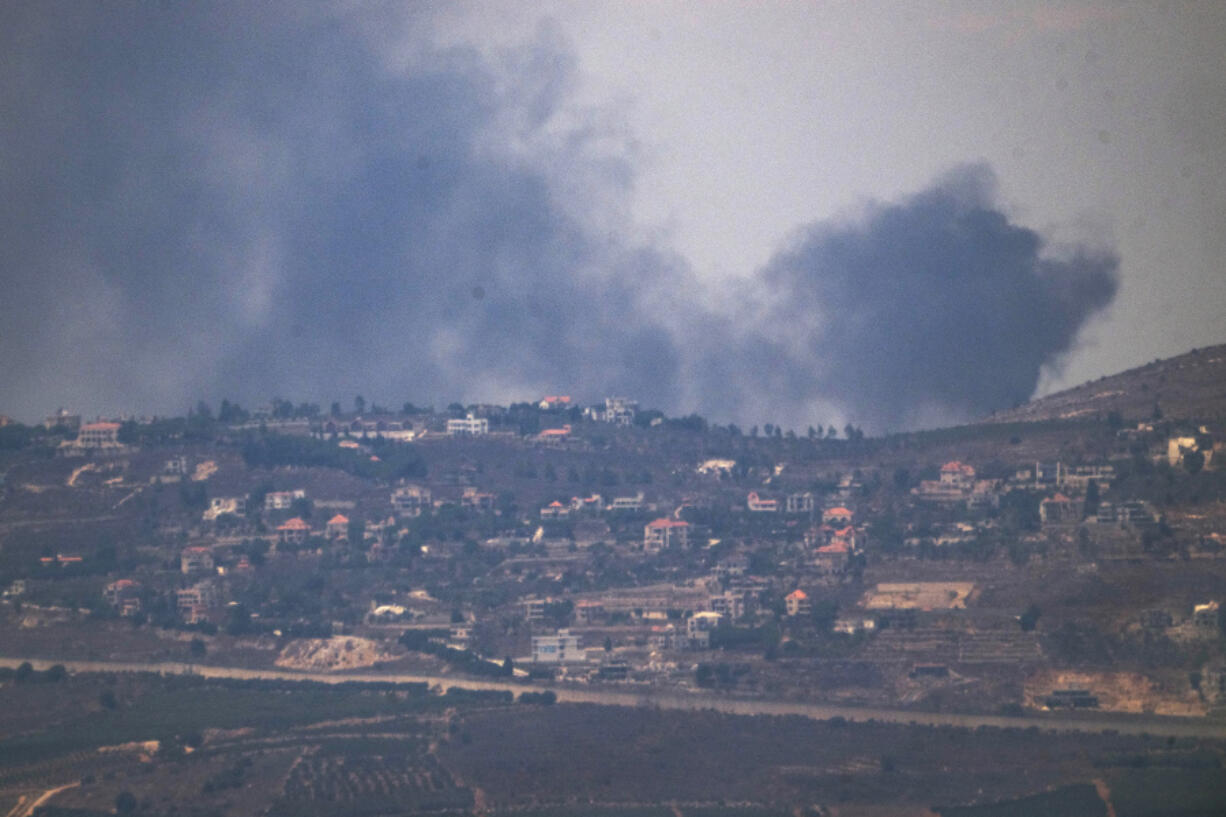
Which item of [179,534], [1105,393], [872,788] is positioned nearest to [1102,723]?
[872,788]

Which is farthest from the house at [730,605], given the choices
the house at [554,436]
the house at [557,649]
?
the house at [554,436]

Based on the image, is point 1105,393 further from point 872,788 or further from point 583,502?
point 872,788

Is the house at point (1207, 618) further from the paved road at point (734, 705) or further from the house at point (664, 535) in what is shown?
the house at point (664, 535)

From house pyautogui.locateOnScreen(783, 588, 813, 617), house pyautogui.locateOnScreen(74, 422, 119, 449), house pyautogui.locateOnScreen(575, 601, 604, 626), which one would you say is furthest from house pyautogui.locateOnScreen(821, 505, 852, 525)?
house pyautogui.locateOnScreen(74, 422, 119, 449)

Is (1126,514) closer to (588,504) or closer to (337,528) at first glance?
(588,504)

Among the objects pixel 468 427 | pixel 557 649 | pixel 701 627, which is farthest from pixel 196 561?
pixel 701 627

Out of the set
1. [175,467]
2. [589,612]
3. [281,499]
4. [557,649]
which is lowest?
[557,649]
